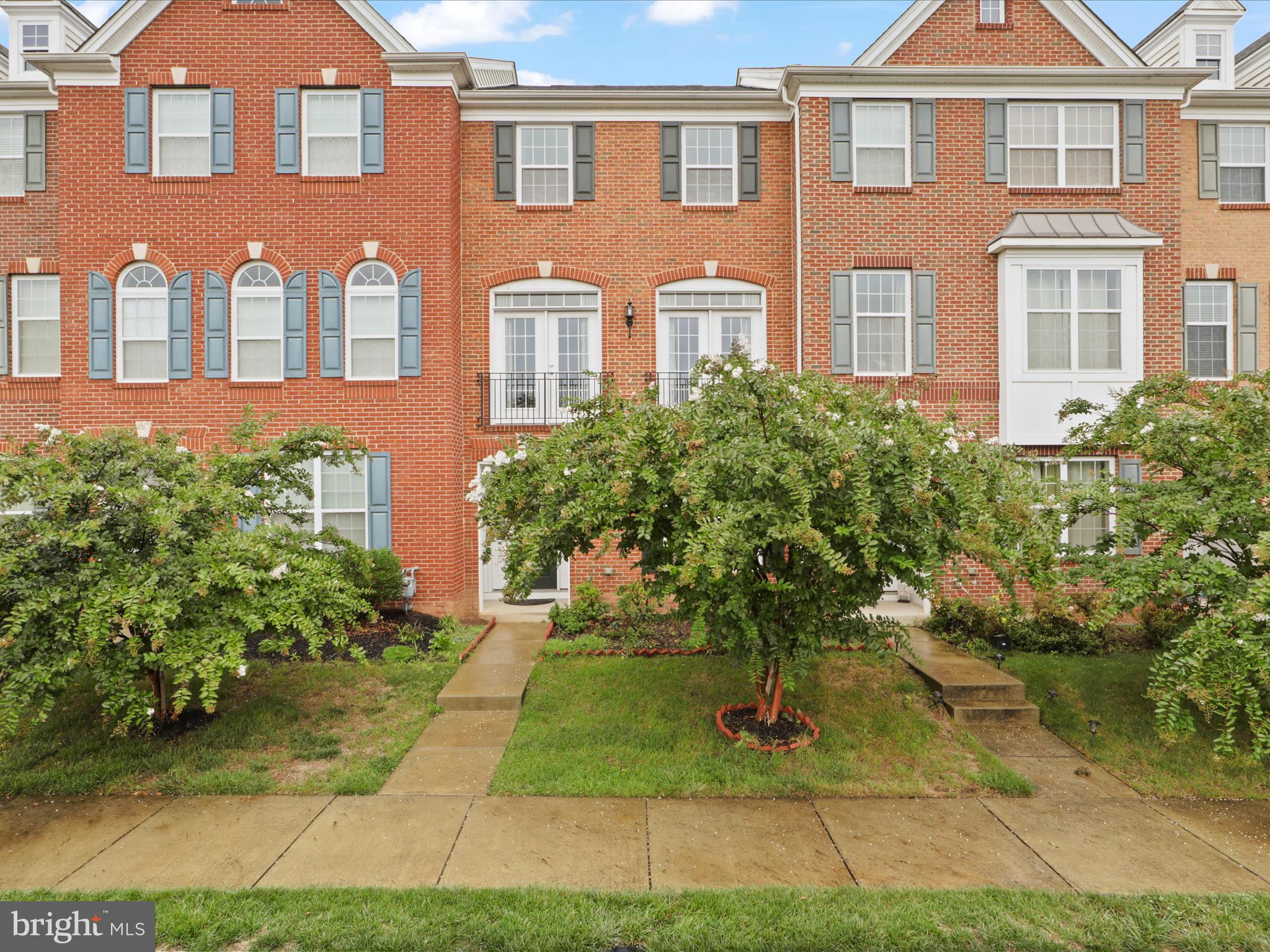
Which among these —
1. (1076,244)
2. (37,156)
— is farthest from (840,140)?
(37,156)

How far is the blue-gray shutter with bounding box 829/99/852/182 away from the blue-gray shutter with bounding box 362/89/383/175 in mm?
7408

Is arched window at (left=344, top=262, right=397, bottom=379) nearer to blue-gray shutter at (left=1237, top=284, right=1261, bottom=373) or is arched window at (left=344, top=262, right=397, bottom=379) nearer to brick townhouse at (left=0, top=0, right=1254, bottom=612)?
brick townhouse at (left=0, top=0, right=1254, bottom=612)

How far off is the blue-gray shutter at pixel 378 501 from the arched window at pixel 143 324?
3.80 meters

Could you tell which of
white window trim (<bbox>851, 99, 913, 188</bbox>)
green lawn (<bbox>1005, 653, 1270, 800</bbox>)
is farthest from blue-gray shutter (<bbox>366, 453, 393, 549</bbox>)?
green lawn (<bbox>1005, 653, 1270, 800</bbox>)

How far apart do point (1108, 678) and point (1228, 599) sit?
3.64m

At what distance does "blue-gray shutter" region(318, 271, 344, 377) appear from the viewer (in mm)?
11578

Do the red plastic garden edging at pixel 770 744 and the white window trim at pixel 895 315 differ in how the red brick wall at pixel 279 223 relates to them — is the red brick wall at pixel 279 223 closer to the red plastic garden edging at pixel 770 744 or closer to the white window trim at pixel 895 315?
the red plastic garden edging at pixel 770 744

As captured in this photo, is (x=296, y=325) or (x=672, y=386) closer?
(x=296, y=325)

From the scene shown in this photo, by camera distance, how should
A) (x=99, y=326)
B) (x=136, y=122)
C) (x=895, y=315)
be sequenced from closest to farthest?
1. (x=136, y=122)
2. (x=99, y=326)
3. (x=895, y=315)

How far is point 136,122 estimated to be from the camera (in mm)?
11359

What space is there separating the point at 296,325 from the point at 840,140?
953cm

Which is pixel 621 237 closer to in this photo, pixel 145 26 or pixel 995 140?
pixel 995 140

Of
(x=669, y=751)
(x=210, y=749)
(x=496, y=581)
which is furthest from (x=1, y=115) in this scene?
(x=669, y=751)

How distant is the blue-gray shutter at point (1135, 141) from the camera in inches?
469
